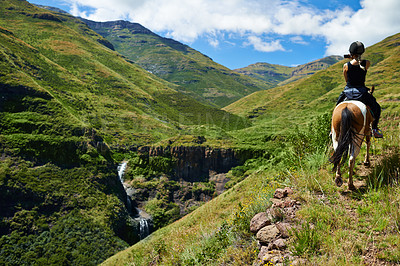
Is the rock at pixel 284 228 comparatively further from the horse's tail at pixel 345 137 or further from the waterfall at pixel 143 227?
the waterfall at pixel 143 227

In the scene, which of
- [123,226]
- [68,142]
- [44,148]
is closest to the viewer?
[123,226]

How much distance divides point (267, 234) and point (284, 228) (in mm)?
345

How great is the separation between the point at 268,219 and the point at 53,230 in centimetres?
6562

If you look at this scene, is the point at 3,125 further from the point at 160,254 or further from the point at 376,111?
the point at 376,111

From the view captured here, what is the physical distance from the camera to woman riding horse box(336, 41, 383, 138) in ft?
17.8

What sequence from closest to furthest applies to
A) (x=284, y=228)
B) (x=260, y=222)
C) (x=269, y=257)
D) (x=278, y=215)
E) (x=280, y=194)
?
(x=269, y=257)
(x=284, y=228)
(x=278, y=215)
(x=260, y=222)
(x=280, y=194)

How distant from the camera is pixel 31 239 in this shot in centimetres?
4959

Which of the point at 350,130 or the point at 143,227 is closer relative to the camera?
the point at 350,130

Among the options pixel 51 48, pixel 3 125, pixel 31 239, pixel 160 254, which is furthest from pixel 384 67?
pixel 51 48

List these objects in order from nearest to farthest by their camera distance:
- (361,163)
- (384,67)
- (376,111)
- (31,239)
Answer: (376,111)
(361,163)
(31,239)
(384,67)

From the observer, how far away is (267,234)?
4109mm

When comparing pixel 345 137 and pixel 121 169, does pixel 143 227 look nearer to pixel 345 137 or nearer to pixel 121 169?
pixel 121 169

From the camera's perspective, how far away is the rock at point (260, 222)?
448cm

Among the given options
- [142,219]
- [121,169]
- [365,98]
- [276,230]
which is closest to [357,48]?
[365,98]
